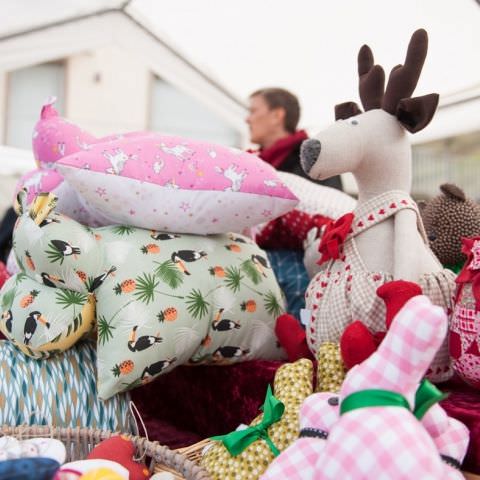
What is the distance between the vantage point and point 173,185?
96 cm

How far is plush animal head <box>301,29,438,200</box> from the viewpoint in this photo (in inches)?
32.4

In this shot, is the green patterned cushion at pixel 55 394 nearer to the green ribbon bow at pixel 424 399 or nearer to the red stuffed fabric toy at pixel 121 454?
the red stuffed fabric toy at pixel 121 454

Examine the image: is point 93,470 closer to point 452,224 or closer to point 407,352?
point 407,352

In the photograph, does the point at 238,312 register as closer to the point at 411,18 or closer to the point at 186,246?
the point at 186,246

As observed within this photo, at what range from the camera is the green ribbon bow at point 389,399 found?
490mm

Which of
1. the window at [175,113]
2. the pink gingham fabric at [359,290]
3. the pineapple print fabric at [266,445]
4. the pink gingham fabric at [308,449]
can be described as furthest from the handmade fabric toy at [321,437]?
the window at [175,113]

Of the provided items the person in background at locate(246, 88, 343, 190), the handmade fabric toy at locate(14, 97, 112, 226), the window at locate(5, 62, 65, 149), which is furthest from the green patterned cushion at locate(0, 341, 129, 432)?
the window at locate(5, 62, 65, 149)

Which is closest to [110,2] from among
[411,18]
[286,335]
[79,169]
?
[411,18]

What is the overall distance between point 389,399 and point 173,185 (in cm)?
55

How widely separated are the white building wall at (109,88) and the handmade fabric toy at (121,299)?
178 inches

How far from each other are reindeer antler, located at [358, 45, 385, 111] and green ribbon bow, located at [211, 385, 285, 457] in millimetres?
441

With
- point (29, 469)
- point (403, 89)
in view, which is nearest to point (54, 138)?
point (403, 89)

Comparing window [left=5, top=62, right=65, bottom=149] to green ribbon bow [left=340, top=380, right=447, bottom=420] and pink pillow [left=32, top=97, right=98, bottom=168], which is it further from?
green ribbon bow [left=340, top=380, right=447, bottom=420]

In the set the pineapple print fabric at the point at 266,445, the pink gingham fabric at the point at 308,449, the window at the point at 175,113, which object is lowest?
the pineapple print fabric at the point at 266,445
